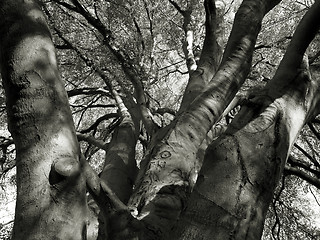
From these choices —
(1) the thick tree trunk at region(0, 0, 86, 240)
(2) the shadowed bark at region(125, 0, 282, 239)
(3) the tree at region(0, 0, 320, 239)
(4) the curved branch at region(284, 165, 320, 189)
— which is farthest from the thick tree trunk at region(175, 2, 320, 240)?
(4) the curved branch at region(284, 165, 320, 189)

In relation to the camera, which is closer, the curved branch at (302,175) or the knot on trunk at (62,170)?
the knot on trunk at (62,170)

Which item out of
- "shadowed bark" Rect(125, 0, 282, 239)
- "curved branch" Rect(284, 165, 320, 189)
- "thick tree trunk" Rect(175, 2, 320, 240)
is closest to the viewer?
"thick tree trunk" Rect(175, 2, 320, 240)

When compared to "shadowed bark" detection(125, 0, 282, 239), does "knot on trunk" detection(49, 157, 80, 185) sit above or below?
below

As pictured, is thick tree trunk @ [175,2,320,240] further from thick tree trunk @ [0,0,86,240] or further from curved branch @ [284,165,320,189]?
curved branch @ [284,165,320,189]

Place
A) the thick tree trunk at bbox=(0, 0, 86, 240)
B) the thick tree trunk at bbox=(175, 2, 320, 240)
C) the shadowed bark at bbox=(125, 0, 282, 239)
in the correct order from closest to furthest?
1. the thick tree trunk at bbox=(0, 0, 86, 240)
2. the thick tree trunk at bbox=(175, 2, 320, 240)
3. the shadowed bark at bbox=(125, 0, 282, 239)

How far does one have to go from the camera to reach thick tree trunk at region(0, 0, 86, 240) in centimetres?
148

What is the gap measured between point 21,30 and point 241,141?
1401 millimetres

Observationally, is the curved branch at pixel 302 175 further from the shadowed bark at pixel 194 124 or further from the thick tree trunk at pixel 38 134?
the thick tree trunk at pixel 38 134

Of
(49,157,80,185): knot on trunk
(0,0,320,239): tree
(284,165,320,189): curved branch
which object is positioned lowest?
(49,157,80,185): knot on trunk

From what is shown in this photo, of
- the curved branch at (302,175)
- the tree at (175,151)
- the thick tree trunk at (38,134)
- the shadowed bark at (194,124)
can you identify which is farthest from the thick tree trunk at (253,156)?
the curved branch at (302,175)

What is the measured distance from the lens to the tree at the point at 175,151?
1.54 meters

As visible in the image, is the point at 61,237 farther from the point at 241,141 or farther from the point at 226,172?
the point at 241,141

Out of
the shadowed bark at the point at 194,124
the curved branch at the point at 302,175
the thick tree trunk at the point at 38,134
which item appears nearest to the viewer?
the thick tree trunk at the point at 38,134

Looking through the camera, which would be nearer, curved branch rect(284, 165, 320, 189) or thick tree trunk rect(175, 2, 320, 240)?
thick tree trunk rect(175, 2, 320, 240)
